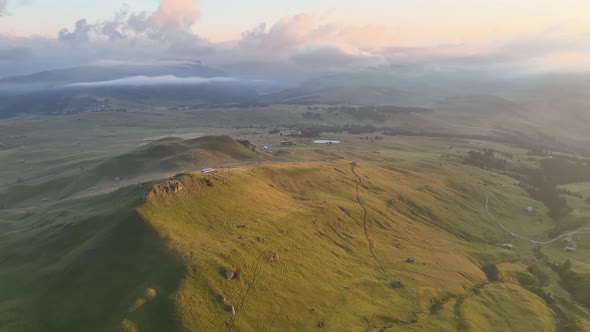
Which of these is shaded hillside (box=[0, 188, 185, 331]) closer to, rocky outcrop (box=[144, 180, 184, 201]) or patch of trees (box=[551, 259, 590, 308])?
rocky outcrop (box=[144, 180, 184, 201])

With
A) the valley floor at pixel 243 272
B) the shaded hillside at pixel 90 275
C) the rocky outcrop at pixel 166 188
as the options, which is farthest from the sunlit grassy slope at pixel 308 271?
the shaded hillside at pixel 90 275

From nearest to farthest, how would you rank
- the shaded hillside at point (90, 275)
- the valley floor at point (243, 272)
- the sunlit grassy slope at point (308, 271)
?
the shaded hillside at point (90, 275)
the valley floor at point (243, 272)
the sunlit grassy slope at point (308, 271)

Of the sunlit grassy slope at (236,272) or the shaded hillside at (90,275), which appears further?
the sunlit grassy slope at (236,272)

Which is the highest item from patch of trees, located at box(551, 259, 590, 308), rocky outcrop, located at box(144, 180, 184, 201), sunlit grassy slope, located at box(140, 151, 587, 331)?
rocky outcrop, located at box(144, 180, 184, 201)

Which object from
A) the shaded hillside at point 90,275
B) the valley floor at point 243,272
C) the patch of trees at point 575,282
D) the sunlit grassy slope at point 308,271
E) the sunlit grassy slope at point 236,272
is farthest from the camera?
the patch of trees at point 575,282

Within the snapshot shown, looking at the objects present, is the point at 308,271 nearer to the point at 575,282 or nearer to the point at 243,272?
the point at 243,272

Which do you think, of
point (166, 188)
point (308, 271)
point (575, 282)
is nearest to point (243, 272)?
point (308, 271)

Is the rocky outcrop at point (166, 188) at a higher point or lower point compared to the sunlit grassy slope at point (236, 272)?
higher

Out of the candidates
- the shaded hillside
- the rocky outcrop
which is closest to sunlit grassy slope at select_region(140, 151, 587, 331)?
the rocky outcrop

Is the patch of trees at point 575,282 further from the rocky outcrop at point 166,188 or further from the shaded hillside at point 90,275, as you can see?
the rocky outcrop at point 166,188
